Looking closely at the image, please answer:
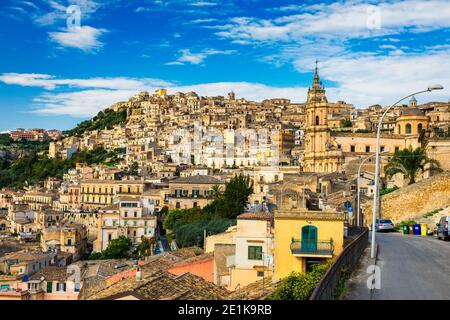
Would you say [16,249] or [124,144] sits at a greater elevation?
[124,144]

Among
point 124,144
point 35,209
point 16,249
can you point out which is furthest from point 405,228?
point 124,144

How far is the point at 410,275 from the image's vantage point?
36.7ft

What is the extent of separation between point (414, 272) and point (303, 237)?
2981 mm

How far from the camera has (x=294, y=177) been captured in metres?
47.3

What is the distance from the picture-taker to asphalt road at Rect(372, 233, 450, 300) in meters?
9.27

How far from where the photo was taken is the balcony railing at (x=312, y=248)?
13.2 meters

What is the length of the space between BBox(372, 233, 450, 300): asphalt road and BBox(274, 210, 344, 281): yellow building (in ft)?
4.12

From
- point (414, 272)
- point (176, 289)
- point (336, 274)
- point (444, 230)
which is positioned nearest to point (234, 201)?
point (444, 230)

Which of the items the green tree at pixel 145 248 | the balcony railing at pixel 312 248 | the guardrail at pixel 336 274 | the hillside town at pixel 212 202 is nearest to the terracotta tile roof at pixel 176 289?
the hillside town at pixel 212 202

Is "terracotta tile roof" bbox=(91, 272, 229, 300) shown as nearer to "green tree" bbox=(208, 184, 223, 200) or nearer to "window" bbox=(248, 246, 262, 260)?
"window" bbox=(248, 246, 262, 260)

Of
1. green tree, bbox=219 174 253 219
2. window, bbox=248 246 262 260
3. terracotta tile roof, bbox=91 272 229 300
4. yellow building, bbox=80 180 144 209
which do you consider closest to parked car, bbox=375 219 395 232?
window, bbox=248 246 262 260

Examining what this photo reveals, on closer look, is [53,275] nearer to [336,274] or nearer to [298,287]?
[298,287]
